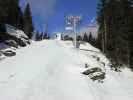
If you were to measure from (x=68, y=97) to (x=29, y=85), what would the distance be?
301cm

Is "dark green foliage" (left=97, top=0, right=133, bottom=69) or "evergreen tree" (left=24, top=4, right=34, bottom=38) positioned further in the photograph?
"evergreen tree" (left=24, top=4, right=34, bottom=38)

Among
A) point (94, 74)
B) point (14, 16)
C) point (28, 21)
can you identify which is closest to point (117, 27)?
point (94, 74)

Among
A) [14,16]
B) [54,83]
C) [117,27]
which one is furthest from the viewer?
[14,16]

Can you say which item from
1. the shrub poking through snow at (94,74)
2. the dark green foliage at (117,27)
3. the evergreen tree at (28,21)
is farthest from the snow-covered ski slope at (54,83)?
the evergreen tree at (28,21)

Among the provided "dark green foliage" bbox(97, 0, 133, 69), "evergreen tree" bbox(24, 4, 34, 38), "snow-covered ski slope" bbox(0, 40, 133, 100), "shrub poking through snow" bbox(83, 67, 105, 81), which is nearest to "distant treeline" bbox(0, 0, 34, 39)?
"evergreen tree" bbox(24, 4, 34, 38)

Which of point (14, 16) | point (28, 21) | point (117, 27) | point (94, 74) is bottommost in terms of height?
point (94, 74)

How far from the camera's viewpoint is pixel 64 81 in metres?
21.4

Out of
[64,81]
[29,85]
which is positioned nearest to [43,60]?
[64,81]

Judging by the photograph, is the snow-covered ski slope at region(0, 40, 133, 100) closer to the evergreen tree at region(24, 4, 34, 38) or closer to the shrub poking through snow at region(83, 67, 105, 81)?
the shrub poking through snow at region(83, 67, 105, 81)

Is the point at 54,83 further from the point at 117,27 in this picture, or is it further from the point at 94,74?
the point at 117,27

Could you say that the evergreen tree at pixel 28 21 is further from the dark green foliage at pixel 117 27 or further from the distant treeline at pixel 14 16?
the dark green foliage at pixel 117 27

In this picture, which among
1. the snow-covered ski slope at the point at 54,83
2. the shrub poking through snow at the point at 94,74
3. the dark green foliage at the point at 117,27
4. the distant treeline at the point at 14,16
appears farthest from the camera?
the distant treeline at the point at 14,16

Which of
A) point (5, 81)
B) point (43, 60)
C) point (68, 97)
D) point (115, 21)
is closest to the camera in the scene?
point (68, 97)

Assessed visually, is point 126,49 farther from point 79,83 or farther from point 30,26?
point 30,26
